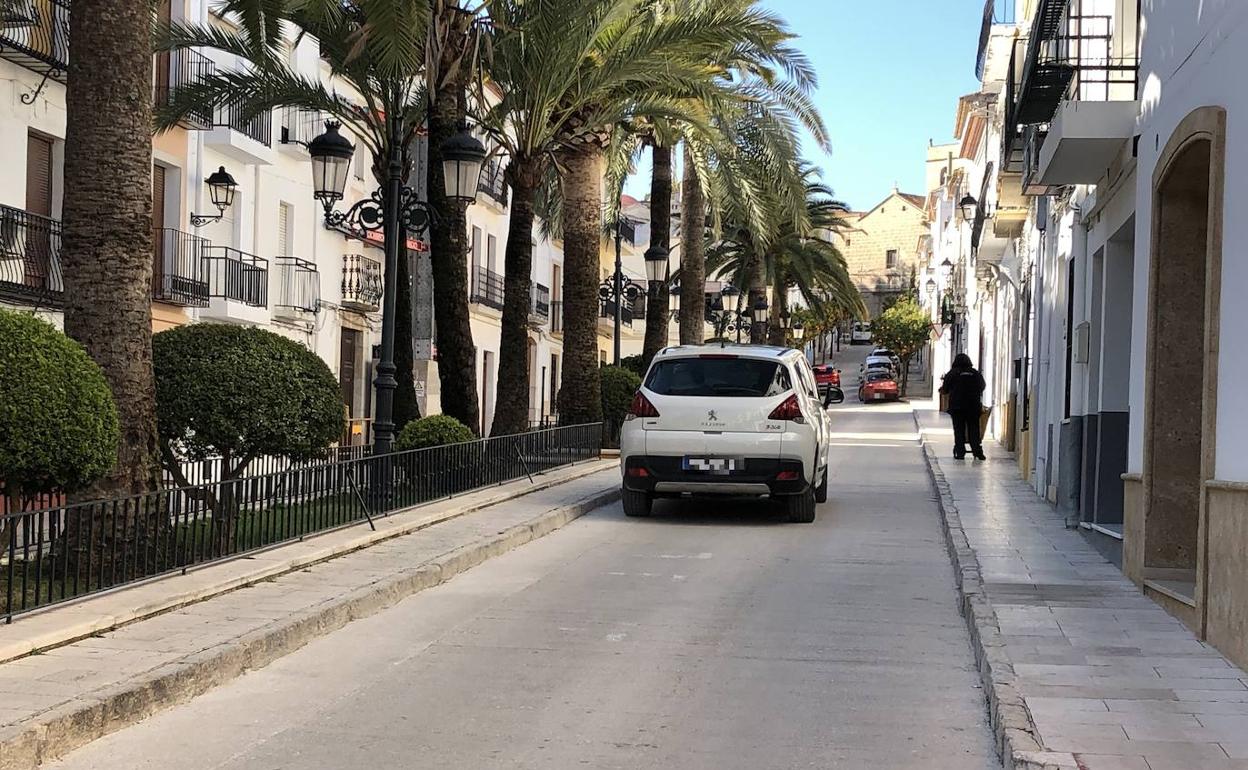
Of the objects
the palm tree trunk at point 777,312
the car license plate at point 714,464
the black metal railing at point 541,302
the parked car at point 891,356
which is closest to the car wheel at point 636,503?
the car license plate at point 714,464

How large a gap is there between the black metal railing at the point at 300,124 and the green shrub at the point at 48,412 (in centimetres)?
2187

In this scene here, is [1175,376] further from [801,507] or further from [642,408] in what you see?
[642,408]

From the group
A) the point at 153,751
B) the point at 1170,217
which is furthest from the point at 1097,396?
the point at 153,751

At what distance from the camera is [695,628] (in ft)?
30.2

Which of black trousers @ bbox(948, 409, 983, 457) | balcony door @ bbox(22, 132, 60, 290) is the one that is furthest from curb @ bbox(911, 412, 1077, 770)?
balcony door @ bbox(22, 132, 60, 290)

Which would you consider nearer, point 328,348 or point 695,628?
point 695,628

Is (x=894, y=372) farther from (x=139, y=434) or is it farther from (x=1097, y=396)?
(x=139, y=434)

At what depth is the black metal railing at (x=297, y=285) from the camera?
2992cm

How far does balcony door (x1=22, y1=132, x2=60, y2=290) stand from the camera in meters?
19.8

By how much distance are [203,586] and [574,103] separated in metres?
12.9

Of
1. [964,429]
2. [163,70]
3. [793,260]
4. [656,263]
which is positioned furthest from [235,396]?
[793,260]

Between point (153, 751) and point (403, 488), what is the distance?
27.5 ft

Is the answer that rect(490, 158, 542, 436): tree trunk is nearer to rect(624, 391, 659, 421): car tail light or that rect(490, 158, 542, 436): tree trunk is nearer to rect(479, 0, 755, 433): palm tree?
rect(479, 0, 755, 433): palm tree

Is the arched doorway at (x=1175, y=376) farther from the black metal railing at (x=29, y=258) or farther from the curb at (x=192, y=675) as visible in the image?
the black metal railing at (x=29, y=258)
